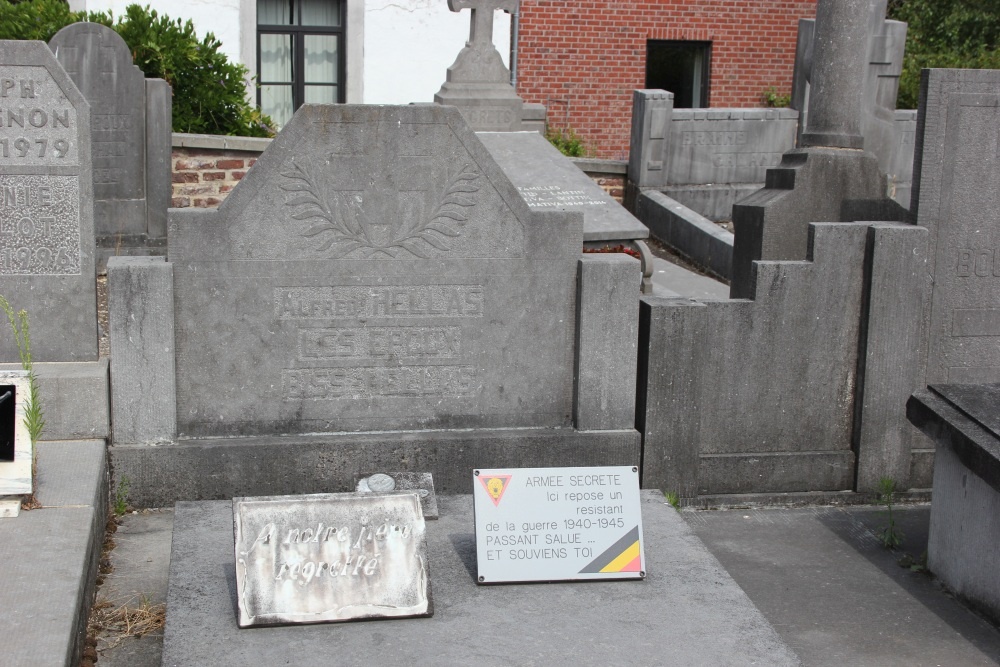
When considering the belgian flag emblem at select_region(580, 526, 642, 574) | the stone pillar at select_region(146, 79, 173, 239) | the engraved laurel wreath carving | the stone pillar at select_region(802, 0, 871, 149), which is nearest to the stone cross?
the stone pillar at select_region(146, 79, 173, 239)

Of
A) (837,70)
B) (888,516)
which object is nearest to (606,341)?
(888,516)

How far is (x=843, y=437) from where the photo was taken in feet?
18.7

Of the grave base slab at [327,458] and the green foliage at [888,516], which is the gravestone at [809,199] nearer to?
the green foliage at [888,516]

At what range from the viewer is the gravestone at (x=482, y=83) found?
11375 millimetres

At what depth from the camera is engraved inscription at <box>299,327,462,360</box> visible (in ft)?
16.7

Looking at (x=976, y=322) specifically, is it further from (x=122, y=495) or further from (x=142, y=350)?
(x=122, y=495)

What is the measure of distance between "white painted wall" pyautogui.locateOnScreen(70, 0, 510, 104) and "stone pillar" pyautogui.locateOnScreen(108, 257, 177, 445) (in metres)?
10.3

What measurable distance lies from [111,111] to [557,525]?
24.2ft

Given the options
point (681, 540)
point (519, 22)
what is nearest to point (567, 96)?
point (519, 22)

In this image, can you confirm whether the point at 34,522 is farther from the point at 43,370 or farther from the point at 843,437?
the point at 843,437

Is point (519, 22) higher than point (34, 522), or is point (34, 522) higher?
point (519, 22)

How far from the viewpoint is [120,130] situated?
10008 millimetres

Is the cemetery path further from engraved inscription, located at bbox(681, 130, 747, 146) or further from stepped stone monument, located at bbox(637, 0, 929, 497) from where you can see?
engraved inscription, located at bbox(681, 130, 747, 146)

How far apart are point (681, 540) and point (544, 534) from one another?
608 mm
